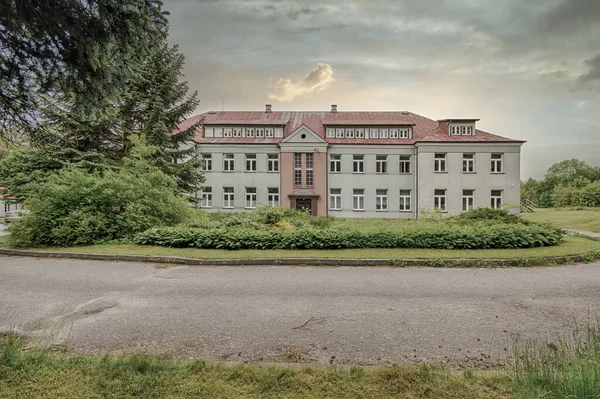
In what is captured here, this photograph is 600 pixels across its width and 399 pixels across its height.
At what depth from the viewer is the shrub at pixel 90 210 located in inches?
477

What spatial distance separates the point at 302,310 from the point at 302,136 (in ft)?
92.7

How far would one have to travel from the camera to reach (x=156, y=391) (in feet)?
9.34

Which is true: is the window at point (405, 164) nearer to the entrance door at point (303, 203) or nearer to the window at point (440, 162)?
the window at point (440, 162)

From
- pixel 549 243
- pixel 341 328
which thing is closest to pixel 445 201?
pixel 549 243

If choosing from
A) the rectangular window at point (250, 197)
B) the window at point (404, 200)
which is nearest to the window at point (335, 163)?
the window at point (404, 200)

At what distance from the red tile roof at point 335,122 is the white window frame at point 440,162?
1.50 metres

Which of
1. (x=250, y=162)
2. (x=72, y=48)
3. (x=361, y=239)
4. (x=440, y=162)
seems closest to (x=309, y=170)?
(x=250, y=162)

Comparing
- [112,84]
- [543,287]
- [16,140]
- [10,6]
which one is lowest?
[543,287]

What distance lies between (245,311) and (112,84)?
168 inches

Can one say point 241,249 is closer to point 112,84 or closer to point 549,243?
point 112,84

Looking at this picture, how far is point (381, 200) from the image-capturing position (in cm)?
3266

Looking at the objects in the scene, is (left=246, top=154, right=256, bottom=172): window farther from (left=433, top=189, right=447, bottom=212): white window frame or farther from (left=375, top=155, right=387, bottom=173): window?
(left=433, top=189, right=447, bottom=212): white window frame

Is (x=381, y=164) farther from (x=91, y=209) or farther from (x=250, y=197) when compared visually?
(x=91, y=209)

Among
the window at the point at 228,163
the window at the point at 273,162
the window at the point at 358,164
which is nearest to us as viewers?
the window at the point at 358,164
